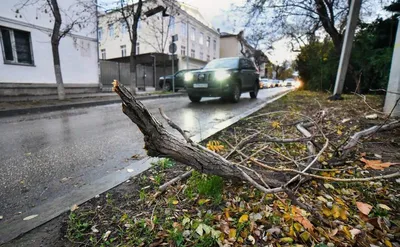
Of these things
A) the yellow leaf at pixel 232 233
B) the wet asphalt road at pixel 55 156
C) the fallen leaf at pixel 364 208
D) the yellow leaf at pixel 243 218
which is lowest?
the wet asphalt road at pixel 55 156

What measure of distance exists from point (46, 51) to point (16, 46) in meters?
1.15

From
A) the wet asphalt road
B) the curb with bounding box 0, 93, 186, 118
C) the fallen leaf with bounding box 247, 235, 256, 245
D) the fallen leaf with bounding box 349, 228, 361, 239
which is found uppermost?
the fallen leaf with bounding box 349, 228, 361, 239

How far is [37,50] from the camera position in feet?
32.8

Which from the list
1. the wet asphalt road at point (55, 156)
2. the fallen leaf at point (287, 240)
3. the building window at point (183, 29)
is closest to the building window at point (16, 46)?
the wet asphalt road at point (55, 156)

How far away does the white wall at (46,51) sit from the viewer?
8.98 m

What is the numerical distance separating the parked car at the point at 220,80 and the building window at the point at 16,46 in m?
7.57

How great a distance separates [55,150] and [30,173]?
83 cm

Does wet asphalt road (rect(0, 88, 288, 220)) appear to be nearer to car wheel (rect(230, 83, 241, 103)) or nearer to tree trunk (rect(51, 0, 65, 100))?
car wheel (rect(230, 83, 241, 103))

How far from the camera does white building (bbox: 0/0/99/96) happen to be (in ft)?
29.4

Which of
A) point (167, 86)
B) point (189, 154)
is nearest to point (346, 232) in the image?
point (189, 154)

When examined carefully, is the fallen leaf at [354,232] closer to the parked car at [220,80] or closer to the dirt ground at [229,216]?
the dirt ground at [229,216]

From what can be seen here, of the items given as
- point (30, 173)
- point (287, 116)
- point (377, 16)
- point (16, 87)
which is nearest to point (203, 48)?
point (377, 16)

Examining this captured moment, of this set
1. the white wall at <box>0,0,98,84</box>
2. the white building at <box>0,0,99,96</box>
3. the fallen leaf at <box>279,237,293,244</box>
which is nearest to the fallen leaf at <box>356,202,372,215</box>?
the fallen leaf at <box>279,237,293,244</box>

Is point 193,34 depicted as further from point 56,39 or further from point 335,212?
point 335,212
